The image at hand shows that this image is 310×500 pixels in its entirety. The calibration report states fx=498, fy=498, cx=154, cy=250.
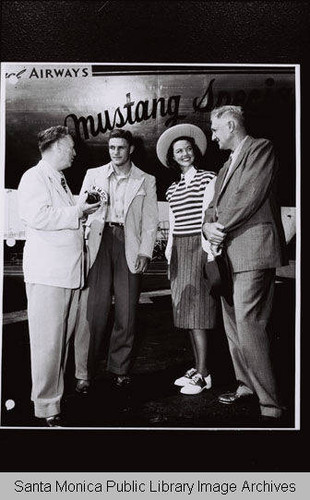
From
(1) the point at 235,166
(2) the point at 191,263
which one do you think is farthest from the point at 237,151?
(2) the point at 191,263

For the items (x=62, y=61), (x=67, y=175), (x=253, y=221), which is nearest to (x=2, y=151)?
(x=67, y=175)

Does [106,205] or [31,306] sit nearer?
[31,306]

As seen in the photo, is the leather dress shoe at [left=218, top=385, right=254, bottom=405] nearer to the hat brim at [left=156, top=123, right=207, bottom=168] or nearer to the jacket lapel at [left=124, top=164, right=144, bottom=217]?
the jacket lapel at [left=124, top=164, right=144, bottom=217]

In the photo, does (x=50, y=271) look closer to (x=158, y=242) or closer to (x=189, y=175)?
(x=158, y=242)

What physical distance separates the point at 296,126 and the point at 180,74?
0.66 m

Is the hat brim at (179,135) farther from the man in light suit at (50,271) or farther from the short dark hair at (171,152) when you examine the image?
the man in light suit at (50,271)

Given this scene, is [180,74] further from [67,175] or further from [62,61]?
[67,175]

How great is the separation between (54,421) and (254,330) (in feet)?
3.56

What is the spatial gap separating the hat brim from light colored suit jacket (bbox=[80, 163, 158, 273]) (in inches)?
6.2

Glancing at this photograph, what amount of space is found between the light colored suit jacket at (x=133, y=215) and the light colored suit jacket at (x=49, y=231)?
0.10 metres

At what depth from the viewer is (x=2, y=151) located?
2.55 m

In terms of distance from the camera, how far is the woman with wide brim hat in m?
2.53

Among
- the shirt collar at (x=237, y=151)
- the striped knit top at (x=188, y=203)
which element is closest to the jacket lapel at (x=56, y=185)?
the striped knit top at (x=188, y=203)

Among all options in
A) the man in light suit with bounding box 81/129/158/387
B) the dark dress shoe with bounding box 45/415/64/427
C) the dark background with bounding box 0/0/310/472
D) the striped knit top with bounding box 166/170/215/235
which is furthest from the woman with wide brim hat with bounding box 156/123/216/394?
the dark dress shoe with bounding box 45/415/64/427
